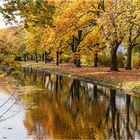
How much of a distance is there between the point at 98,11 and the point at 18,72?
3517 centimetres

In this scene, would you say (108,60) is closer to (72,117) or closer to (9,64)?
(72,117)

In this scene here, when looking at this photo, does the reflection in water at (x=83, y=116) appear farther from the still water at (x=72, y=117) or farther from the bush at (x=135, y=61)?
the bush at (x=135, y=61)

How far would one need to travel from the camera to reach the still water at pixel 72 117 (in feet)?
48.9

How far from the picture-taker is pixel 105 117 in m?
18.5

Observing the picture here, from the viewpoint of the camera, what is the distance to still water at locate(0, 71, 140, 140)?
14.9 meters

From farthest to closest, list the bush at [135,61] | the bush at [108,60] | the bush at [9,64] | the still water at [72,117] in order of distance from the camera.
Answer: the bush at [108,60] < the bush at [135,61] < the still water at [72,117] < the bush at [9,64]

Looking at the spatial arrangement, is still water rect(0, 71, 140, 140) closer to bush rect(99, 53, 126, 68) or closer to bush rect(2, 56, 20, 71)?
bush rect(2, 56, 20, 71)

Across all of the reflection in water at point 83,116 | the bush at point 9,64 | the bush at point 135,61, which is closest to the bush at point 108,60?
the bush at point 135,61

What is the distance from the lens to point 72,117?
18.5 meters

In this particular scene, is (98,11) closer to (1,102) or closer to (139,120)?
(1,102)

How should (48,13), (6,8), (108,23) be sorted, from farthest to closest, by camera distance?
(108,23), (48,13), (6,8)

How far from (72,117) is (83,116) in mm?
547

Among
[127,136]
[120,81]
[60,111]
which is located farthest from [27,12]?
[120,81]

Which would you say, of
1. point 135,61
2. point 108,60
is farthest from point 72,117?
point 108,60
